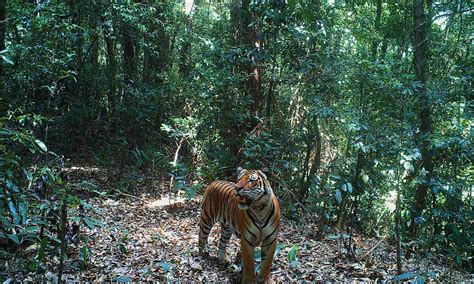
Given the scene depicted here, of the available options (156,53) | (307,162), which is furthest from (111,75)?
(307,162)

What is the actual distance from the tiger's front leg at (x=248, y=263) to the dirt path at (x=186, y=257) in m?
0.38

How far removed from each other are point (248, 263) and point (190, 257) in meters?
1.21

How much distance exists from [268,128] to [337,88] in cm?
167

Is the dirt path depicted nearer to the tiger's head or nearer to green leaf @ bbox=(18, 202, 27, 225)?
green leaf @ bbox=(18, 202, 27, 225)

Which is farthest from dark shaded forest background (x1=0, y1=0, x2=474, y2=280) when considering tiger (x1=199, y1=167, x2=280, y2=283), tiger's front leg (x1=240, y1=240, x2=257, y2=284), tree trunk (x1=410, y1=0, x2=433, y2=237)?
tiger's front leg (x1=240, y1=240, x2=257, y2=284)

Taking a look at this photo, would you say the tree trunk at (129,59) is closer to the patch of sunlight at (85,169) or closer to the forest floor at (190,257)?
the patch of sunlight at (85,169)

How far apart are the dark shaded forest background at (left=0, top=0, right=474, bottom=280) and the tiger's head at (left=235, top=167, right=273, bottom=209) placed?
199cm

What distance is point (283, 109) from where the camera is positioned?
9.27 metres

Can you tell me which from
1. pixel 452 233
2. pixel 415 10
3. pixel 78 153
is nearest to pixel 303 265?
pixel 452 233

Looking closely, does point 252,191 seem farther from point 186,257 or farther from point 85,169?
point 85,169

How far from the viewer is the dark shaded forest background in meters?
6.79

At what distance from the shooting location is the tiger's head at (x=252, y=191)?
174 inches

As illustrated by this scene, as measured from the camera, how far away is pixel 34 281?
4062 millimetres

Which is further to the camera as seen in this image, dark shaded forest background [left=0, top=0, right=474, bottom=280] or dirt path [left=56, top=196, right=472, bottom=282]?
dark shaded forest background [left=0, top=0, right=474, bottom=280]
